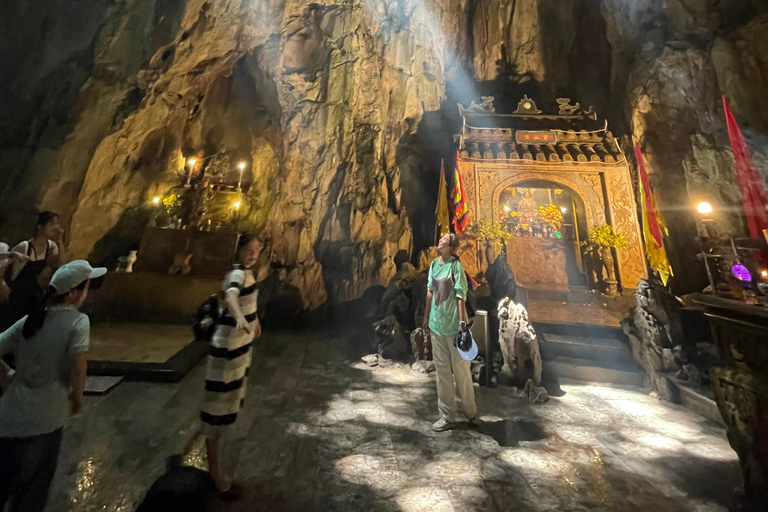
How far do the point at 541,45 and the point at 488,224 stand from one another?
37.7 feet

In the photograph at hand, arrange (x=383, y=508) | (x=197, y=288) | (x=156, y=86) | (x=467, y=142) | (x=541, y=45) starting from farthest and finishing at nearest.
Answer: (x=541, y=45) < (x=467, y=142) < (x=156, y=86) < (x=197, y=288) < (x=383, y=508)

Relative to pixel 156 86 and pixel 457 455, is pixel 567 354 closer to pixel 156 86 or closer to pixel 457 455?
pixel 457 455

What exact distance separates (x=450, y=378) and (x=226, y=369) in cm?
234

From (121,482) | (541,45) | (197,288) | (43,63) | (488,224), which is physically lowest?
(121,482)

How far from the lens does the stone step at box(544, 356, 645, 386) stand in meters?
5.38

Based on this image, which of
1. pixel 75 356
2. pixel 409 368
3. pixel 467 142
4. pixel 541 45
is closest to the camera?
pixel 75 356

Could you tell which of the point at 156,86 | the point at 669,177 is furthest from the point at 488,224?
the point at 156,86

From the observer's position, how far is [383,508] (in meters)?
2.24

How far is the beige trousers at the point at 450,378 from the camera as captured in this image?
11.2 ft

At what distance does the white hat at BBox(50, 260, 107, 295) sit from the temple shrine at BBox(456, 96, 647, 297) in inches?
405

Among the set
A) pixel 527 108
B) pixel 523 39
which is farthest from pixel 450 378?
pixel 523 39

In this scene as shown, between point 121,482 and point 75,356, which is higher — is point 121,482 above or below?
below

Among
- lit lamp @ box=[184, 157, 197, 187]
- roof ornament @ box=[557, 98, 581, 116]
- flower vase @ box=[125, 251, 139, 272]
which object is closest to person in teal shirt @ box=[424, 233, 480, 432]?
flower vase @ box=[125, 251, 139, 272]

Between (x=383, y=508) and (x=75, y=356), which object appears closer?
(x=75, y=356)
